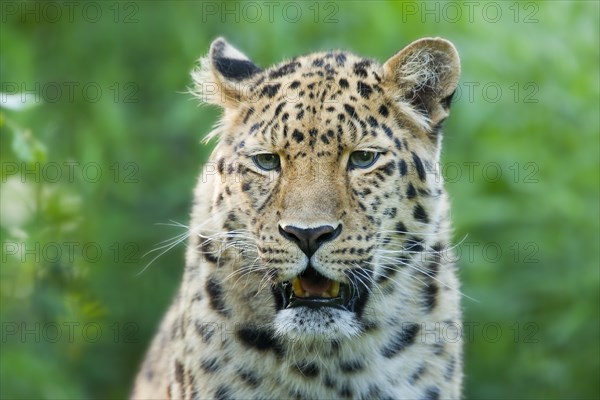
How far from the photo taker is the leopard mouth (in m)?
6.12

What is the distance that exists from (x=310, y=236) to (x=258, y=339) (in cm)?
83

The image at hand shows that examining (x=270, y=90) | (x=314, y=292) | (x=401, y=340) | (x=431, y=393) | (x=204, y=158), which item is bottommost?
(x=431, y=393)

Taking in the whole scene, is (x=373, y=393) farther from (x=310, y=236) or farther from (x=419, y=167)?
(x=419, y=167)

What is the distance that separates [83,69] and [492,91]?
378 cm

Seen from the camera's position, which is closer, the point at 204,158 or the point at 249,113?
the point at 249,113

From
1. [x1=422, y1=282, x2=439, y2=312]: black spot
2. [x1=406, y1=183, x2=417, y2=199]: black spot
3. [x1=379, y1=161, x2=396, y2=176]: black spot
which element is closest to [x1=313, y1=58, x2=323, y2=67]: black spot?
[x1=379, y1=161, x2=396, y2=176]: black spot

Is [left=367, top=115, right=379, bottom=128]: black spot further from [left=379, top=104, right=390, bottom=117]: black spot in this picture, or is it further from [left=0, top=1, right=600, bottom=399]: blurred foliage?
[left=0, top=1, right=600, bottom=399]: blurred foliage

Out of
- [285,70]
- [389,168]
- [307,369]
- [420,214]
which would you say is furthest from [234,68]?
[307,369]

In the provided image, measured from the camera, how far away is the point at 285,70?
6.71m

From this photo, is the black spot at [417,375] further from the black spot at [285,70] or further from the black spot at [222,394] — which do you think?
the black spot at [285,70]

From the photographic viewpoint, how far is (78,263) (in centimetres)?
1088

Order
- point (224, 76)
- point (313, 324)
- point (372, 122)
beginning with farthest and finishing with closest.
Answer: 1. point (224, 76)
2. point (372, 122)
3. point (313, 324)

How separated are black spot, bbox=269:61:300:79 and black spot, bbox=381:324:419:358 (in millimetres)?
1588

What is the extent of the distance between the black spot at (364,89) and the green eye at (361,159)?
37cm
